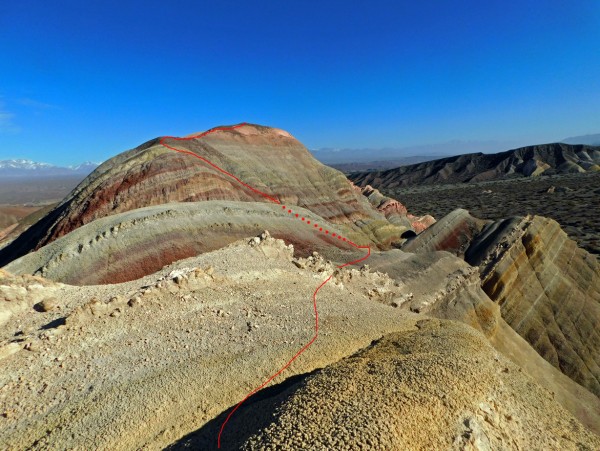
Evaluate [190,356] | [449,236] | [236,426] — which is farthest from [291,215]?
[236,426]

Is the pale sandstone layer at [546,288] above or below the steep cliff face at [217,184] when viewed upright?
below

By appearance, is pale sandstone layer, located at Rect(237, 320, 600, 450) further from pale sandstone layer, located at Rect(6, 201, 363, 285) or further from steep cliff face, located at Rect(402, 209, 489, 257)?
steep cliff face, located at Rect(402, 209, 489, 257)

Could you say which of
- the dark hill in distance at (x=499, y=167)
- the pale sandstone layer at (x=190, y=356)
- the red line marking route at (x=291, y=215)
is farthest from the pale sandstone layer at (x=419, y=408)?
the dark hill in distance at (x=499, y=167)

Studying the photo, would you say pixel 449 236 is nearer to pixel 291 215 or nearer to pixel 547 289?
pixel 547 289

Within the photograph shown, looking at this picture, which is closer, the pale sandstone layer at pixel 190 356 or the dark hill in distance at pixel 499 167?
the pale sandstone layer at pixel 190 356

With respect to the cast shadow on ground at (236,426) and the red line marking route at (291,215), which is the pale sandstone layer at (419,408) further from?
the red line marking route at (291,215)

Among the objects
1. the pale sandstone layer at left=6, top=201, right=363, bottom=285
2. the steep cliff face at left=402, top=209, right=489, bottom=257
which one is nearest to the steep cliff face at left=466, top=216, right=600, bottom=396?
the steep cliff face at left=402, top=209, right=489, bottom=257

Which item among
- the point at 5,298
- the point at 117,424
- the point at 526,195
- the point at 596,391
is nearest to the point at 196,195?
the point at 5,298
